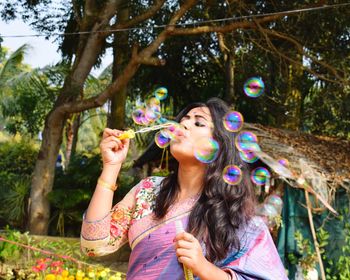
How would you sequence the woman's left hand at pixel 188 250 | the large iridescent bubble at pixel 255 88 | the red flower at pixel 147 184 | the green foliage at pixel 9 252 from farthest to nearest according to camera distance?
1. the green foliage at pixel 9 252
2. the large iridescent bubble at pixel 255 88
3. the red flower at pixel 147 184
4. the woman's left hand at pixel 188 250

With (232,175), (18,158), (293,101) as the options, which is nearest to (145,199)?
(232,175)

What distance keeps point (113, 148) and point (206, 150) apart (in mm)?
343

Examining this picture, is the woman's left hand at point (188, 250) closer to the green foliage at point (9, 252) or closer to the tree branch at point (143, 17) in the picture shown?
the green foliage at point (9, 252)

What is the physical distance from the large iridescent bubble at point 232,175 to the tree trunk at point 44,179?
759 cm

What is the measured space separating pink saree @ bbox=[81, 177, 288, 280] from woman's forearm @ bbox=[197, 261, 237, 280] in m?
0.06

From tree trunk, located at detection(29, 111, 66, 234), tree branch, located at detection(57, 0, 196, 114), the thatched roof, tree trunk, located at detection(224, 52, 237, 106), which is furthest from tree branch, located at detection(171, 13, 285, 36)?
tree trunk, located at detection(224, 52, 237, 106)

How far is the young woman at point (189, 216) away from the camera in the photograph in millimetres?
1745

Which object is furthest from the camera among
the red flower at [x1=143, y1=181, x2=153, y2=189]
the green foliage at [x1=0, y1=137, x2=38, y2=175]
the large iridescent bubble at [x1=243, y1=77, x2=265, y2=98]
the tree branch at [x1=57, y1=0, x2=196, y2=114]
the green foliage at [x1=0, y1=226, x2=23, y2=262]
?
the green foliage at [x1=0, y1=137, x2=38, y2=175]

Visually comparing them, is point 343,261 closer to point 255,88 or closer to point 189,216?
point 255,88

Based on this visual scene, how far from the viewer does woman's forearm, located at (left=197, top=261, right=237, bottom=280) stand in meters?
1.58

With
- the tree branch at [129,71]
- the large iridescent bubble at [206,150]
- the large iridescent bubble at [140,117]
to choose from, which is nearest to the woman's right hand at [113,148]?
the large iridescent bubble at [206,150]

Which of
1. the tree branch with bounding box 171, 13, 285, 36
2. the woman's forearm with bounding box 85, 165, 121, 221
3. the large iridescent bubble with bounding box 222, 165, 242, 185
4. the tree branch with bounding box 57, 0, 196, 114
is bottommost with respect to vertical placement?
the woman's forearm with bounding box 85, 165, 121, 221

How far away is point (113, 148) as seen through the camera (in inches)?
77.1

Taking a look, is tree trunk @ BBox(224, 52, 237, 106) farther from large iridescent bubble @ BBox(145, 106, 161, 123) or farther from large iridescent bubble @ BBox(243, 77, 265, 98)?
large iridescent bubble @ BBox(145, 106, 161, 123)
